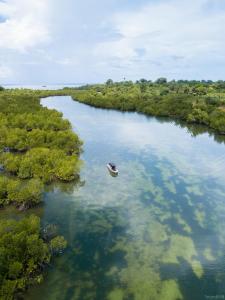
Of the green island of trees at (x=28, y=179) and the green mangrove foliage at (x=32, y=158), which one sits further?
the green mangrove foliage at (x=32, y=158)

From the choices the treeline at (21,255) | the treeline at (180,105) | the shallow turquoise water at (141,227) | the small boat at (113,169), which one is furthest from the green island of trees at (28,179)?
the treeline at (180,105)

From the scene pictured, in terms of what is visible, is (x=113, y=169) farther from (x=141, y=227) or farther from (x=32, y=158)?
(x=141, y=227)

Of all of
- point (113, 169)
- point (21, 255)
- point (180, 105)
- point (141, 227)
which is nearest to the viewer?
point (21, 255)

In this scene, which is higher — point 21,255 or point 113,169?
point 21,255

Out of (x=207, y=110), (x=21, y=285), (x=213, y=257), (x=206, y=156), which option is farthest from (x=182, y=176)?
(x=207, y=110)

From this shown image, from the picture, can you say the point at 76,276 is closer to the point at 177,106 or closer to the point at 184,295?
the point at 184,295

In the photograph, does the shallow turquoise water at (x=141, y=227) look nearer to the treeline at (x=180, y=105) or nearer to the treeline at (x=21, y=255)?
the treeline at (x=21, y=255)

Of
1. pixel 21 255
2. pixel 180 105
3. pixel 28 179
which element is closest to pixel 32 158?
pixel 28 179
